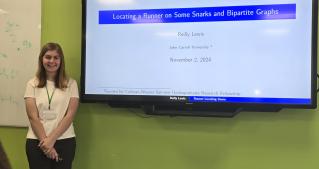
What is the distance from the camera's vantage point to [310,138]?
2.46 metres

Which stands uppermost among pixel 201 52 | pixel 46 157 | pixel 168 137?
pixel 201 52

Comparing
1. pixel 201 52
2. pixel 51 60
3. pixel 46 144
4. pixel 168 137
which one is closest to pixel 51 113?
pixel 46 144

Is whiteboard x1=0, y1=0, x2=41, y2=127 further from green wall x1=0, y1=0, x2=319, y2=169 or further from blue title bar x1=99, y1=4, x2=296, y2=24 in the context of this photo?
blue title bar x1=99, y1=4, x2=296, y2=24

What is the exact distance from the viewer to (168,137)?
2684 mm

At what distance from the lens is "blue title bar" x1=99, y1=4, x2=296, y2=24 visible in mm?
2375

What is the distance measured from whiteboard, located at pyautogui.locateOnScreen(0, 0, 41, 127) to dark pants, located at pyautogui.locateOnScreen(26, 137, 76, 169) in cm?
43

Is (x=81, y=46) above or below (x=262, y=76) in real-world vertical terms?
above

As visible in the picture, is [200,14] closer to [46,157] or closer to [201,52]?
[201,52]

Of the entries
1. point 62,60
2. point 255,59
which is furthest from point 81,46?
point 255,59

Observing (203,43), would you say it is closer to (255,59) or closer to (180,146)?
(255,59)

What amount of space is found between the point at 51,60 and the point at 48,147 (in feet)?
1.87

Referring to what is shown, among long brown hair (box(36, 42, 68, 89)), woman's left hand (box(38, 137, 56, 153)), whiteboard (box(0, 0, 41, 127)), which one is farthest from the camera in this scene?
whiteboard (box(0, 0, 41, 127))

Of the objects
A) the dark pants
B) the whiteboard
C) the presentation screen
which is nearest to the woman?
the dark pants

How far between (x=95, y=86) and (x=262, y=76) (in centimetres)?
112
